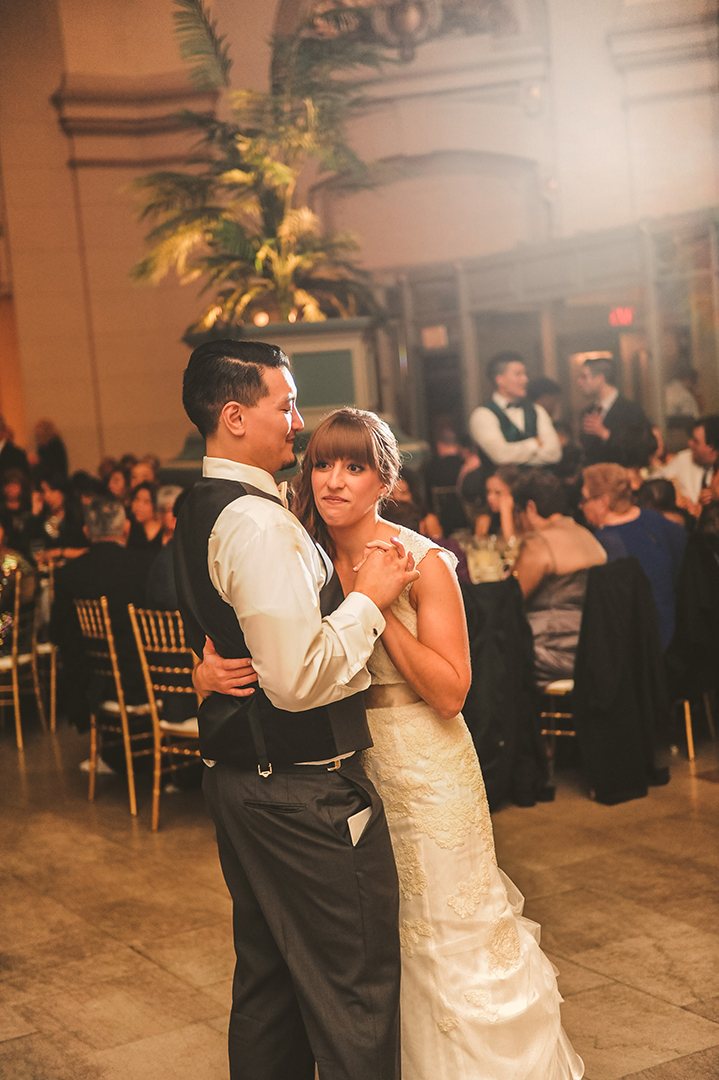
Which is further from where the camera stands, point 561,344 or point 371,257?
point 371,257

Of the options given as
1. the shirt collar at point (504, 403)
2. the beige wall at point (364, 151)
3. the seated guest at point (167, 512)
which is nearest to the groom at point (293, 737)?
the seated guest at point (167, 512)

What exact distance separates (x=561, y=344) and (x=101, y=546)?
5607 mm

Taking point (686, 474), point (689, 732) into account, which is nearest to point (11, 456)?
point (686, 474)

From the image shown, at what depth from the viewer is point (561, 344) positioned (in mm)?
9266

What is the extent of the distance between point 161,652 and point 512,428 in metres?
4.30

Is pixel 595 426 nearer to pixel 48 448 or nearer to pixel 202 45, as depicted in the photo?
pixel 202 45

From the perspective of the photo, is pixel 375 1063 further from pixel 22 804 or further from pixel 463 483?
pixel 463 483

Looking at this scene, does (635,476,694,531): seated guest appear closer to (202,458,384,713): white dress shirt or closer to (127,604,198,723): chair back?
(127,604,198,723): chair back

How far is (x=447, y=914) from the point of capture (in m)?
1.96

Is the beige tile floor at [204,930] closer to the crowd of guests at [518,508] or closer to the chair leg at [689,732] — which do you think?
the chair leg at [689,732]

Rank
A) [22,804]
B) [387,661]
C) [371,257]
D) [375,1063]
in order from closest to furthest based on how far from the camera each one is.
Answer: [375,1063]
[387,661]
[22,804]
[371,257]

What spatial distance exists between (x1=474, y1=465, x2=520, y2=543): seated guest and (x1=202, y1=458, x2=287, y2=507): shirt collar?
12.9ft

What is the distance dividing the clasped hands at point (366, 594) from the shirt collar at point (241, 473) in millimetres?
187

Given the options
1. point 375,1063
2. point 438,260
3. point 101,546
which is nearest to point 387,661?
point 375,1063
